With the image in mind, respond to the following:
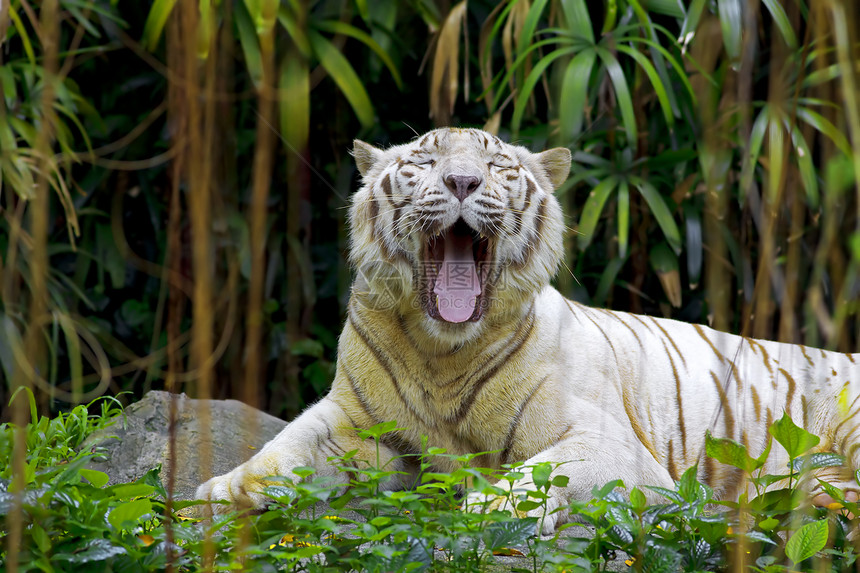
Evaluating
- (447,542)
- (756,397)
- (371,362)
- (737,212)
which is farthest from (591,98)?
(447,542)

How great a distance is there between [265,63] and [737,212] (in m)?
2.97

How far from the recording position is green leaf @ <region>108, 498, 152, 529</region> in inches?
54.2

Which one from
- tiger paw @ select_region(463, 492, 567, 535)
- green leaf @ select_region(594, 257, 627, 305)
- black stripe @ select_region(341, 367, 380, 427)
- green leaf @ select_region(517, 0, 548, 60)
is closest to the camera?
tiger paw @ select_region(463, 492, 567, 535)

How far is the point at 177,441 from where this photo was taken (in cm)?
258

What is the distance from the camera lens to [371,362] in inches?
90.9

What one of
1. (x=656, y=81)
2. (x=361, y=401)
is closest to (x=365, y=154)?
(x=361, y=401)

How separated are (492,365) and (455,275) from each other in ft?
0.80

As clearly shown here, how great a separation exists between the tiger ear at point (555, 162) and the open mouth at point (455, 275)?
351 millimetres

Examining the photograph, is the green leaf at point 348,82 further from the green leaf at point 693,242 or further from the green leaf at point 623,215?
the green leaf at point 693,242

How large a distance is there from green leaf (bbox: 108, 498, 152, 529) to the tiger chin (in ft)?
1.87

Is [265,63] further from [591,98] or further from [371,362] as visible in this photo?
[591,98]

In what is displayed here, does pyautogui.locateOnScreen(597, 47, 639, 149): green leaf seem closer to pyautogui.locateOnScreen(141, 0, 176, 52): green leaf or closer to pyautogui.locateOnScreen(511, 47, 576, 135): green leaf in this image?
pyautogui.locateOnScreen(511, 47, 576, 135): green leaf

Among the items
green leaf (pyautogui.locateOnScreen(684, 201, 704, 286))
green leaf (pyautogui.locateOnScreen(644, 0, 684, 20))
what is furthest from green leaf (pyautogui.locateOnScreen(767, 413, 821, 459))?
green leaf (pyautogui.locateOnScreen(644, 0, 684, 20))

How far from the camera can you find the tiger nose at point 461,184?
2.16 m
